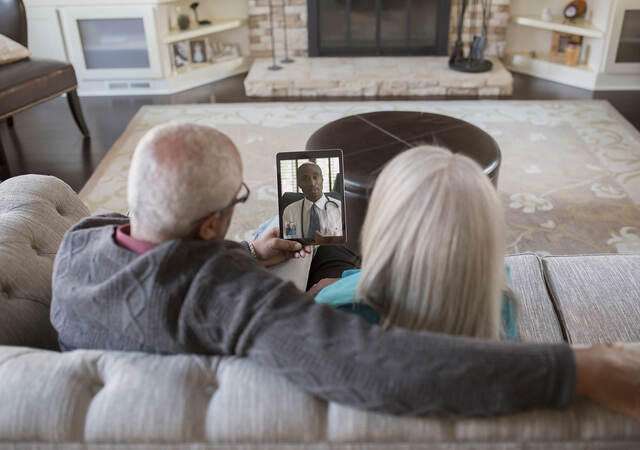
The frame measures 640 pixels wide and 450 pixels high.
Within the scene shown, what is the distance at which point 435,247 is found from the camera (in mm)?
772

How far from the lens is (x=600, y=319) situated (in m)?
Result: 1.36

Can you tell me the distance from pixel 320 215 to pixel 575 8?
365cm

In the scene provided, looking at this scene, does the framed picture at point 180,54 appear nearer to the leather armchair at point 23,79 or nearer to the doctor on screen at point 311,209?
the leather armchair at point 23,79

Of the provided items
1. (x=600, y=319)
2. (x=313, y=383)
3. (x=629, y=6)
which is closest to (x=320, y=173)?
(x=313, y=383)

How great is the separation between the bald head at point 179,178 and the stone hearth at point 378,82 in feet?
10.7

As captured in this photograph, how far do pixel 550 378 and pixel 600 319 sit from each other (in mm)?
773

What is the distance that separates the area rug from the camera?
242 centimetres

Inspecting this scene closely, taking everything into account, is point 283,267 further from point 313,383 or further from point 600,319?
point 600,319

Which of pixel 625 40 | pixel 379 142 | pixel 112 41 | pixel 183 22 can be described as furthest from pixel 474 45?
pixel 112 41

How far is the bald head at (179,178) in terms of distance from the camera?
0.82 meters

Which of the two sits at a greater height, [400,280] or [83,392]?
[400,280]

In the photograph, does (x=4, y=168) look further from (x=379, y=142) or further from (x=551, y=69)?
(x=551, y=69)

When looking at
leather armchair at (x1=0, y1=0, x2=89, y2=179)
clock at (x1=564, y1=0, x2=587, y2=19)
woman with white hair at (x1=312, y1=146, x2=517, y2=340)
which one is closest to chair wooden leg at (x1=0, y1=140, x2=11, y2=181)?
leather armchair at (x1=0, y1=0, x2=89, y2=179)

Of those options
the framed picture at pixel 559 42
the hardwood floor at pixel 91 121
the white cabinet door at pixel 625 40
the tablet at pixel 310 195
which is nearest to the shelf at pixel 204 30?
the hardwood floor at pixel 91 121
